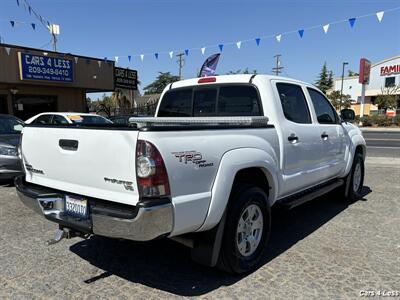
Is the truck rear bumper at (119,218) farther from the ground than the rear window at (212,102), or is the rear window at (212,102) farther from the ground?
the rear window at (212,102)

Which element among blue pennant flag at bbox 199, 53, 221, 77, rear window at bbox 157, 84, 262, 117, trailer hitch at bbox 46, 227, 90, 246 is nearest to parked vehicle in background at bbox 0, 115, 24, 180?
rear window at bbox 157, 84, 262, 117

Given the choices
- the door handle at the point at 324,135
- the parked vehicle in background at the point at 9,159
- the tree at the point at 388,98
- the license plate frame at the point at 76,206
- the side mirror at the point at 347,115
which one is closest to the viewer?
the license plate frame at the point at 76,206

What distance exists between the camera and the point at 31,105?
19422 mm

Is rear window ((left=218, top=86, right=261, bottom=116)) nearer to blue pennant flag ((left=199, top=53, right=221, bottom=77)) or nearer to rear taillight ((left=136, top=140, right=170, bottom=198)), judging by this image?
rear taillight ((left=136, top=140, right=170, bottom=198))

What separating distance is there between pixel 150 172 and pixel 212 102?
6.68ft

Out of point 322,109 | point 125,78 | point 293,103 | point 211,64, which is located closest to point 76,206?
point 293,103

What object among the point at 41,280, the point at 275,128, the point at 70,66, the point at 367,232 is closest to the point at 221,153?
the point at 275,128

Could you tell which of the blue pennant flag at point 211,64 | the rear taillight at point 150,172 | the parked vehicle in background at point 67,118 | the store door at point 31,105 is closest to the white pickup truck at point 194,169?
the rear taillight at point 150,172

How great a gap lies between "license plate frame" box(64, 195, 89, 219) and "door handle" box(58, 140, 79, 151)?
1.37ft

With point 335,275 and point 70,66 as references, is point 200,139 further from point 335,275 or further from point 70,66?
point 70,66

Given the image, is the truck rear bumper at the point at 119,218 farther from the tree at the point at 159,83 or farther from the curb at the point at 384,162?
the tree at the point at 159,83

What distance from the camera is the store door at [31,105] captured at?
18.7m

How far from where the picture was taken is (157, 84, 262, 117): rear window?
409 cm

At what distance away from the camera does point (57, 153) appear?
3.21 metres
